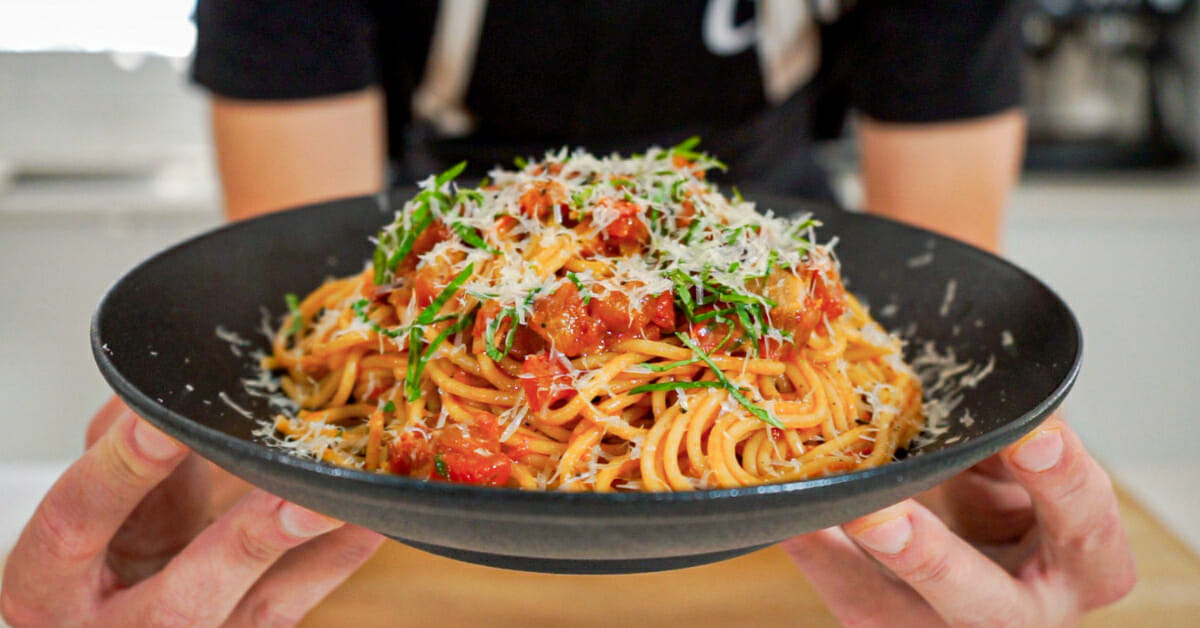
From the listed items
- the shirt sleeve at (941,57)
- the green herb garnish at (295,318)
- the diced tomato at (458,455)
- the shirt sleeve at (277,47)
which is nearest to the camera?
the diced tomato at (458,455)

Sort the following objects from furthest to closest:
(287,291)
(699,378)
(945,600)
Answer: (287,291)
(699,378)
(945,600)

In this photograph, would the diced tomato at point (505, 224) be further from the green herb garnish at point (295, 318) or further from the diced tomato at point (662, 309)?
the green herb garnish at point (295, 318)

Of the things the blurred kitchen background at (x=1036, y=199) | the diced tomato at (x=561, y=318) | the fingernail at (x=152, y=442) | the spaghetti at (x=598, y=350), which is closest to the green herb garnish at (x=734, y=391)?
the spaghetti at (x=598, y=350)

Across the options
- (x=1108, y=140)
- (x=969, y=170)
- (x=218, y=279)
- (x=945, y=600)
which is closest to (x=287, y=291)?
(x=218, y=279)

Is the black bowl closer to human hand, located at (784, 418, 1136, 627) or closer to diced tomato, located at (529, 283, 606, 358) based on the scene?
human hand, located at (784, 418, 1136, 627)

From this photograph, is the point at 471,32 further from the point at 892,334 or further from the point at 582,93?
the point at 892,334

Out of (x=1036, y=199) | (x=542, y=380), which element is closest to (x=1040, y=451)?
(x=542, y=380)
